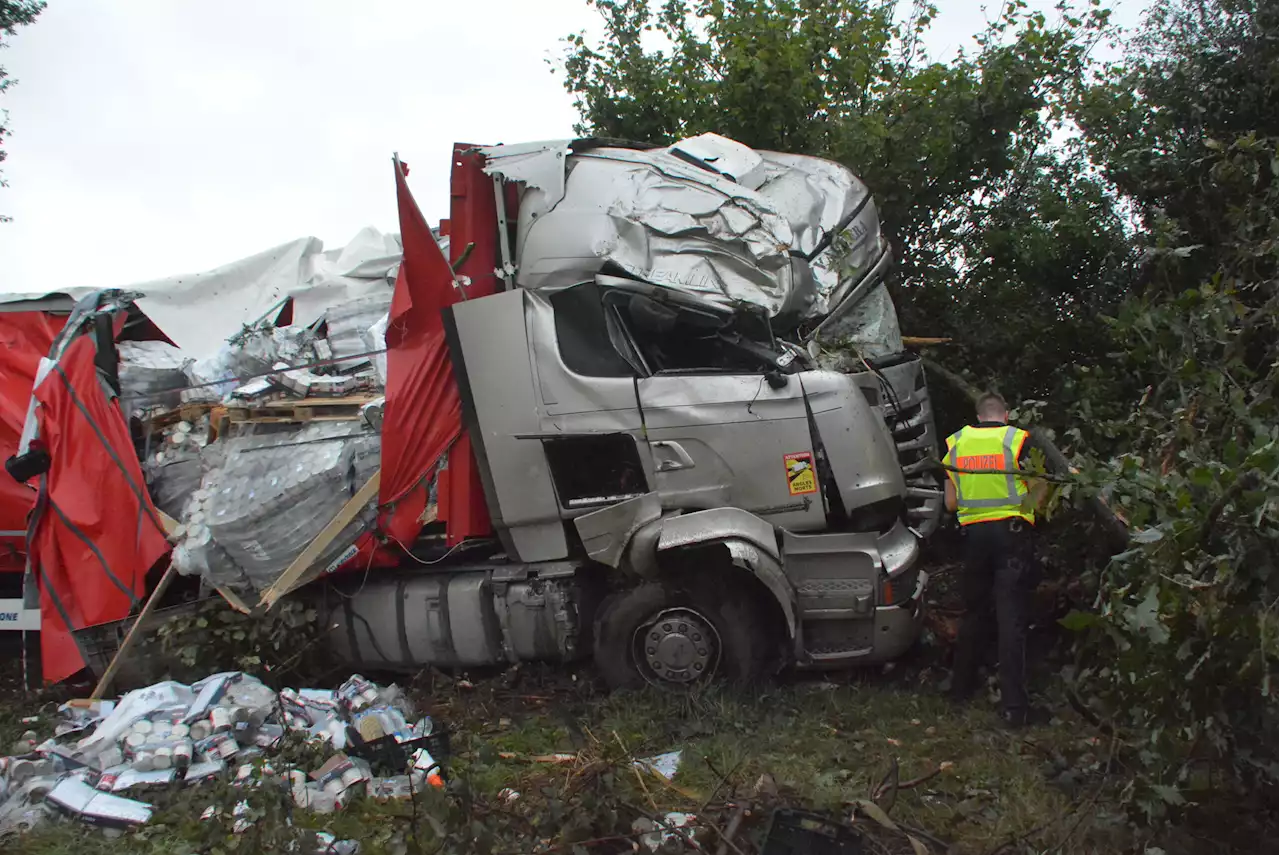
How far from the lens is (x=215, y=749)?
4.76 metres

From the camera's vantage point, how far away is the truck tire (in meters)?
5.30

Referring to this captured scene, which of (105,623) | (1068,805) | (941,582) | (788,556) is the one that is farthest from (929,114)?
(105,623)

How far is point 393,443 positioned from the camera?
18.3 ft

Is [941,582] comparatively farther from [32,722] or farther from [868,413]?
[32,722]

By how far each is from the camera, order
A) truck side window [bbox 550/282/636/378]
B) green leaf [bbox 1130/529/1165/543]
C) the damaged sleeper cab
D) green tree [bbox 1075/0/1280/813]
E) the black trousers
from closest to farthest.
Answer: green tree [bbox 1075/0/1280/813] < green leaf [bbox 1130/529/1165/543] < the black trousers < the damaged sleeper cab < truck side window [bbox 550/282/636/378]

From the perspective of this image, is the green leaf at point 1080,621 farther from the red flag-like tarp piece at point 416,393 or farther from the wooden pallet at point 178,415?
the wooden pallet at point 178,415

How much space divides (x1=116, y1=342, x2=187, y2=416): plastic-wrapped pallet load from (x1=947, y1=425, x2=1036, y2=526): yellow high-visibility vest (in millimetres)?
4485

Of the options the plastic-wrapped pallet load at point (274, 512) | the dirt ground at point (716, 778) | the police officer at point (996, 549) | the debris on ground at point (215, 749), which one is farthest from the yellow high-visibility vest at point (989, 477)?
the plastic-wrapped pallet load at point (274, 512)

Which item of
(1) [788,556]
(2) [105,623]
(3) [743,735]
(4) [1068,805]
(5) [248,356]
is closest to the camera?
(4) [1068,805]

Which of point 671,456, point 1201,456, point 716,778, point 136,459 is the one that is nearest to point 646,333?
point 671,456

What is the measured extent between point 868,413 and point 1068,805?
2170 mm

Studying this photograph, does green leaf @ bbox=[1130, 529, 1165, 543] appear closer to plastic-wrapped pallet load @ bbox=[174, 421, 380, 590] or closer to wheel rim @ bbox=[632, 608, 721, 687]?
wheel rim @ bbox=[632, 608, 721, 687]

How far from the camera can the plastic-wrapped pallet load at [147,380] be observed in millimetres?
6363

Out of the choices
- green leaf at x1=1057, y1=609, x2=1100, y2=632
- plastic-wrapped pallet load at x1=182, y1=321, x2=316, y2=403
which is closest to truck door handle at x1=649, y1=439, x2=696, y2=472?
plastic-wrapped pallet load at x1=182, y1=321, x2=316, y2=403
